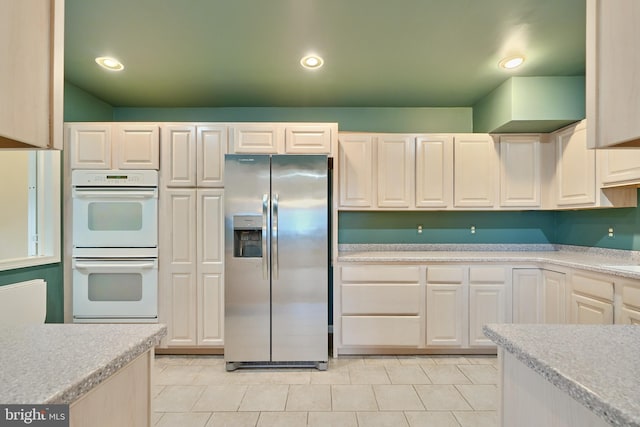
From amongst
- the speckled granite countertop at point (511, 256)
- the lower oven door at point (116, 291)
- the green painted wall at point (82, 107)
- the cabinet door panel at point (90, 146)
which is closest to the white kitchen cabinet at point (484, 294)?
the speckled granite countertop at point (511, 256)

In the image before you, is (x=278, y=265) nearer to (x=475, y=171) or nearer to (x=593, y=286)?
(x=475, y=171)

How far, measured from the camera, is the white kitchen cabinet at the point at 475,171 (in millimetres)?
3189

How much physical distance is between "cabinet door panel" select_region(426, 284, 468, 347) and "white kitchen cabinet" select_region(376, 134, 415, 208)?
976 mm

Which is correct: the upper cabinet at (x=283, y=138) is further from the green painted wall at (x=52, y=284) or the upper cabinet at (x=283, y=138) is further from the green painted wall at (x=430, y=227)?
the green painted wall at (x=52, y=284)

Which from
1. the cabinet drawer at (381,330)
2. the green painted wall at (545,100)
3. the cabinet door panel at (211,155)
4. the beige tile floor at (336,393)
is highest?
the green painted wall at (545,100)

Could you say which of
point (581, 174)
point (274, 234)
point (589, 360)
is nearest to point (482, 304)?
point (581, 174)

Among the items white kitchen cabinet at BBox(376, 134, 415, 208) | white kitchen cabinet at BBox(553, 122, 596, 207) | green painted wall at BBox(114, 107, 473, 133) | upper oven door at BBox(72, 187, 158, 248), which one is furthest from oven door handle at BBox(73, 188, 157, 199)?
white kitchen cabinet at BBox(553, 122, 596, 207)

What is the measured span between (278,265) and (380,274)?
3.11 ft

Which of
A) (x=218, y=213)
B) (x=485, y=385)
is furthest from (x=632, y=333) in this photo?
(x=218, y=213)

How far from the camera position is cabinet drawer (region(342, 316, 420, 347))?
2.90m

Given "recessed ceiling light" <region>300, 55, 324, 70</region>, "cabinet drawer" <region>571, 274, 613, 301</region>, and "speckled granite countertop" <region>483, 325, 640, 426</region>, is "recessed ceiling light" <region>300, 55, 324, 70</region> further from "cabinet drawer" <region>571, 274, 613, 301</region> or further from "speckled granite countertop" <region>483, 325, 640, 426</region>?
"cabinet drawer" <region>571, 274, 613, 301</region>

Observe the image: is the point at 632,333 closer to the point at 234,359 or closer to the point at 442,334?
the point at 442,334

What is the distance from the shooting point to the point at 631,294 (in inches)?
80.0

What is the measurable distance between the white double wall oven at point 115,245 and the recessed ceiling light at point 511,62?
10.1 feet
